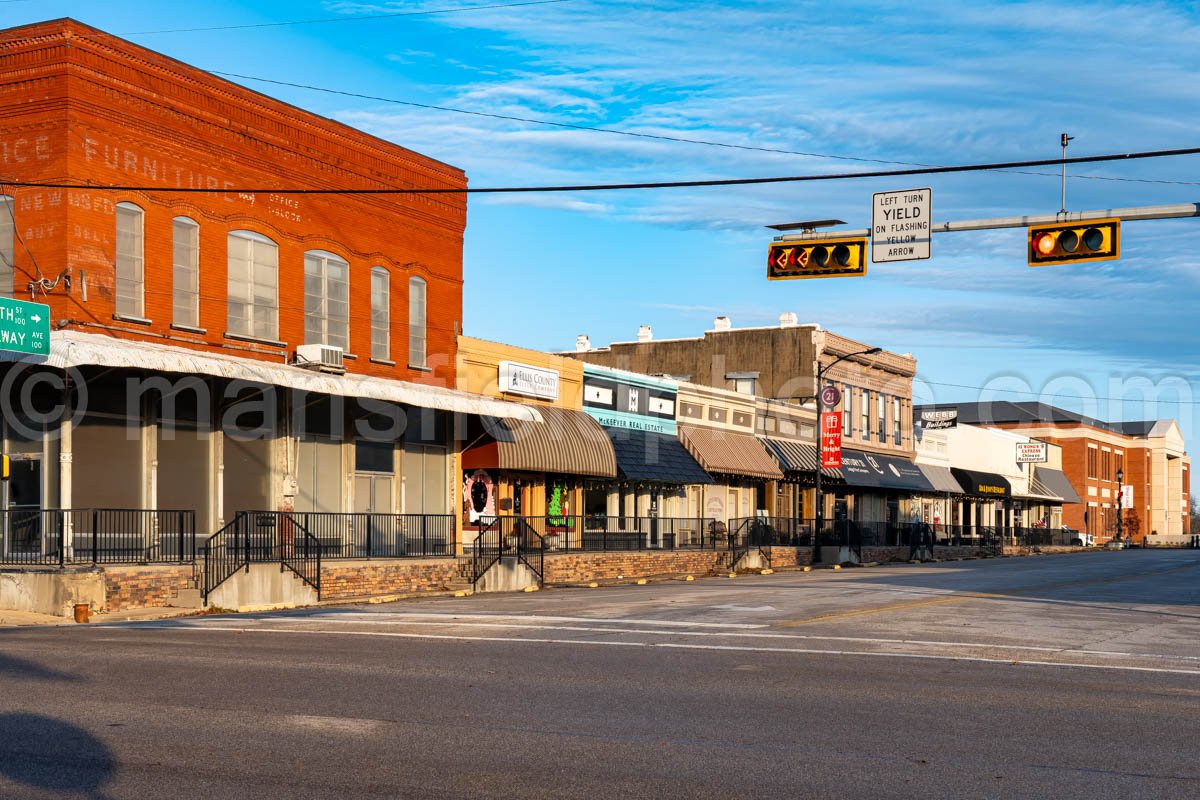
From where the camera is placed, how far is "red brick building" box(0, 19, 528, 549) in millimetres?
26500

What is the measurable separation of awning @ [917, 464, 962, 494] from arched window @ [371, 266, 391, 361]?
42.8 m

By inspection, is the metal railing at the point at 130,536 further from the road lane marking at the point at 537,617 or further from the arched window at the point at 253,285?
the arched window at the point at 253,285

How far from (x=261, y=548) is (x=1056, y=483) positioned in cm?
8103

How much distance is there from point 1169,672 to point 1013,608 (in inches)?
407

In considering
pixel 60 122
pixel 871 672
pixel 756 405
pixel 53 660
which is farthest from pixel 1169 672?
pixel 756 405

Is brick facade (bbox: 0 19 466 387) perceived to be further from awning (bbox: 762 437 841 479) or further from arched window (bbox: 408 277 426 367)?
awning (bbox: 762 437 841 479)

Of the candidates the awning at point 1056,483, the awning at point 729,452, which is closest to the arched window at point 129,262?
the awning at point 729,452

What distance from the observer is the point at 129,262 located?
27.9 metres

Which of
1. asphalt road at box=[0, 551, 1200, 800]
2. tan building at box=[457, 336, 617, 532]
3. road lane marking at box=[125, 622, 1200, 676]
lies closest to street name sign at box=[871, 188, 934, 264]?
asphalt road at box=[0, 551, 1200, 800]

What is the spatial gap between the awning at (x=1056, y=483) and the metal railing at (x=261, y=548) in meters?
73.1

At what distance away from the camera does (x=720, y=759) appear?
944 centimetres

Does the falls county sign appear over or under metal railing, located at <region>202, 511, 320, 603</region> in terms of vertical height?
over

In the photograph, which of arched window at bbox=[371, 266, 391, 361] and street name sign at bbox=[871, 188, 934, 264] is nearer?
street name sign at bbox=[871, 188, 934, 264]

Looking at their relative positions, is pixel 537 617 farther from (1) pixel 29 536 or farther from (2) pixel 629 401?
(2) pixel 629 401
